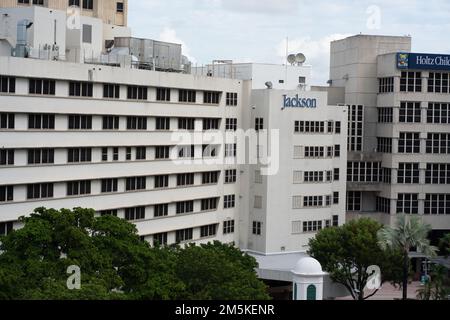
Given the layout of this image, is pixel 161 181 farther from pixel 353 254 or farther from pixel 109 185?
pixel 353 254

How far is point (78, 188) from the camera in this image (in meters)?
79.7

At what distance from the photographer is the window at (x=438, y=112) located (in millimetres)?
106375

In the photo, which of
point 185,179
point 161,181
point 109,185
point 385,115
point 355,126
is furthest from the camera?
point 355,126

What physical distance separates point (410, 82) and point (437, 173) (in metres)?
10.9

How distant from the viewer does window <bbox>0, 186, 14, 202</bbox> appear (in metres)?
72.6

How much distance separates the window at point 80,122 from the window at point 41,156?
2.91m

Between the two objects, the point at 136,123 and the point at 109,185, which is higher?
the point at 136,123

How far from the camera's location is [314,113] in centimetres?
9912

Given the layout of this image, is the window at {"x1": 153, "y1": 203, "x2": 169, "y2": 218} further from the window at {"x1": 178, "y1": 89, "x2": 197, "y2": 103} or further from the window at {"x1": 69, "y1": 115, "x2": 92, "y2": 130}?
the window at {"x1": 69, "y1": 115, "x2": 92, "y2": 130}

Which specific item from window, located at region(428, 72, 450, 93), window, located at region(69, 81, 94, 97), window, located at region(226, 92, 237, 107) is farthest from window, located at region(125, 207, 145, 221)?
window, located at region(428, 72, 450, 93)

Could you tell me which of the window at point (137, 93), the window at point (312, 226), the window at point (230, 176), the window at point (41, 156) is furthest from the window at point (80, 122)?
the window at point (312, 226)

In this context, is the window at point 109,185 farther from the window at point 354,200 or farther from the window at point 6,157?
the window at point 354,200

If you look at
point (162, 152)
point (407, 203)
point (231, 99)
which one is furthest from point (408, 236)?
point (407, 203)

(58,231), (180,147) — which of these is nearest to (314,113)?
(180,147)
